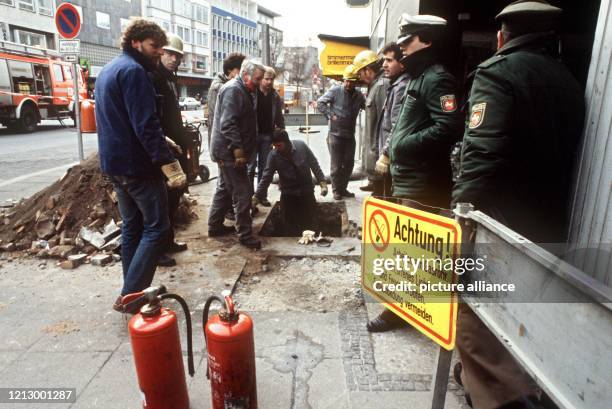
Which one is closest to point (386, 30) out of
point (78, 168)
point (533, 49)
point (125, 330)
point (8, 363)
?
point (78, 168)

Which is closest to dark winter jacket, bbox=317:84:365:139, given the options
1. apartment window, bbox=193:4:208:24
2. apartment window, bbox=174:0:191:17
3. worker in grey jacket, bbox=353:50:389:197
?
worker in grey jacket, bbox=353:50:389:197

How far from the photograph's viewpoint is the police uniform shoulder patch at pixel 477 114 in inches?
78.6

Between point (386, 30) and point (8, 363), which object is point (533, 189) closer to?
point (8, 363)

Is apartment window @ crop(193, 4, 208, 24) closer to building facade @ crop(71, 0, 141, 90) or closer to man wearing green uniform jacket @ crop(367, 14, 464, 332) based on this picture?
building facade @ crop(71, 0, 141, 90)

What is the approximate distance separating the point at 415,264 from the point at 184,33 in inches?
2420

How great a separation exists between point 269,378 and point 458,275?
1.44 m

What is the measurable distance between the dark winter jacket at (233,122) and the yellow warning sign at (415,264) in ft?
8.95

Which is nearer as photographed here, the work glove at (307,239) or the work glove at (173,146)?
the work glove at (173,146)

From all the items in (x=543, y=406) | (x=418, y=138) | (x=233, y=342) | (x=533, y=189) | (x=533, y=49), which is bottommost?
(x=543, y=406)

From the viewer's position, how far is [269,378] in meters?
2.56

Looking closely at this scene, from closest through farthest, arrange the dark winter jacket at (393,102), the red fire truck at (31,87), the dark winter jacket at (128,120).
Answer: the dark winter jacket at (128,120)
the dark winter jacket at (393,102)
the red fire truck at (31,87)

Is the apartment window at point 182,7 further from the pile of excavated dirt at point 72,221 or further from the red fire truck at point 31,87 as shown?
the pile of excavated dirt at point 72,221

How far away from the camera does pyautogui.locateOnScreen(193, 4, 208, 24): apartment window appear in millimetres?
57969

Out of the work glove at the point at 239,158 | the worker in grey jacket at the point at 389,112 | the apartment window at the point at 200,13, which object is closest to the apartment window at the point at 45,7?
the apartment window at the point at 200,13
